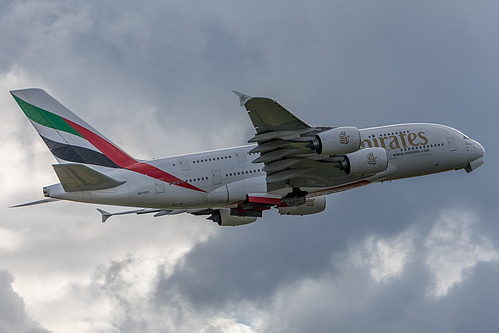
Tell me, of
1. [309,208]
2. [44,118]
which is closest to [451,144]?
[309,208]

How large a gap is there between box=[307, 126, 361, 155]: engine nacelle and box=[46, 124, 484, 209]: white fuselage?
146 inches

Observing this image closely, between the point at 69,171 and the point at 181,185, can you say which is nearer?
the point at 69,171

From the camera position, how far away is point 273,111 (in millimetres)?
40688

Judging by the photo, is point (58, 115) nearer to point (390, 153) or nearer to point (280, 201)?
point (280, 201)

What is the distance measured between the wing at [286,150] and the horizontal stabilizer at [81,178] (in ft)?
29.6

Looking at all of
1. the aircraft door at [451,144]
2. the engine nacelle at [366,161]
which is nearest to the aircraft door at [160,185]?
the engine nacelle at [366,161]

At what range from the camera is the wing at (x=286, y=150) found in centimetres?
4072

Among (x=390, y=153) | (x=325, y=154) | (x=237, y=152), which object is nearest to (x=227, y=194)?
(x=237, y=152)

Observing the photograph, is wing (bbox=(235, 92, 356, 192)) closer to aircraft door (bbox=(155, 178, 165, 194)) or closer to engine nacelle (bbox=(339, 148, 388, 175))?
engine nacelle (bbox=(339, 148, 388, 175))

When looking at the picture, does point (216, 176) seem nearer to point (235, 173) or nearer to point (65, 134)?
point (235, 173)

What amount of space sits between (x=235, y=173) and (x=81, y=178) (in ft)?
31.7

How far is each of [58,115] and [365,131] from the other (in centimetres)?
1999

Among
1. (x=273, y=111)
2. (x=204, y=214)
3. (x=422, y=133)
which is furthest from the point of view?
(x=204, y=214)

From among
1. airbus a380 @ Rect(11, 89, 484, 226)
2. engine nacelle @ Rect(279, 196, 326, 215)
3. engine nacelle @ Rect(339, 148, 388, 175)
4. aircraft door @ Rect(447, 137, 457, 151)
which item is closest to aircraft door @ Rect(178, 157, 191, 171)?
airbus a380 @ Rect(11, 89, 484, 226)
